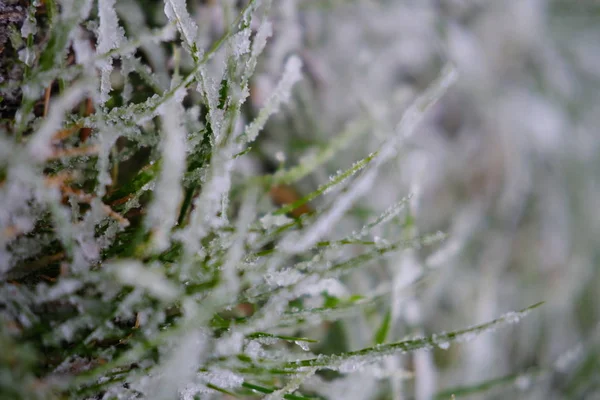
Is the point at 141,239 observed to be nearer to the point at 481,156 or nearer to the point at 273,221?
the point at 273,221

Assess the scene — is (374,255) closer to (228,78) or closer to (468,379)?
(228,78)

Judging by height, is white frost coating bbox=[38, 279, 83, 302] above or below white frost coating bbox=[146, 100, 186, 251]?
below

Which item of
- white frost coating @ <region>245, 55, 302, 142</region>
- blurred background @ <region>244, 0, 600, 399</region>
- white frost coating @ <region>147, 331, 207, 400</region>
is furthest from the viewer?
blurred background @ <region>244, 0, 600, 399</region>

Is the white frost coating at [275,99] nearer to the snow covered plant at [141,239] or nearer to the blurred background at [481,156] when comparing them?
the snow covered plant at [141,239]

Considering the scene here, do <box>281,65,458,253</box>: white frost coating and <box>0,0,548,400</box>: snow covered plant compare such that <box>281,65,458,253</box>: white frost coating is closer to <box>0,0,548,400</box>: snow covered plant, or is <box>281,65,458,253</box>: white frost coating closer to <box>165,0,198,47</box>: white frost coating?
<box>0,0,548,400</box>: snow covered plant

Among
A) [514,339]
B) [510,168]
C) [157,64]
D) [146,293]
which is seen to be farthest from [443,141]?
[146,293]

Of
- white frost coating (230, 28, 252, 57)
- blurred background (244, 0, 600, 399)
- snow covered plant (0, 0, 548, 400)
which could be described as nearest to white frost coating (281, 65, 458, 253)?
snow covered plant (0, 0, 548, 400)

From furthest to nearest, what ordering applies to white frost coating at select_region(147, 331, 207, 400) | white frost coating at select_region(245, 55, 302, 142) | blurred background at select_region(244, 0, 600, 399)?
blurred background at select_region(244, 0, 600, 399)
white frost coating at select_region(245, 55, 302, 142)
white frost coating at select_region(147, 331, 207, 400)

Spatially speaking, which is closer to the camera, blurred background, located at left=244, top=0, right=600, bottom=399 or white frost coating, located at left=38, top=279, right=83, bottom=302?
white frost coating, located at left=38, top=279, right=83, bottom=302
